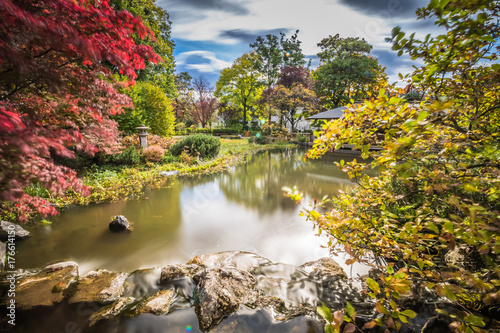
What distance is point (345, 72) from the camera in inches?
766

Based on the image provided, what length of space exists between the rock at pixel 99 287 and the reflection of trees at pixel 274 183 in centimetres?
336

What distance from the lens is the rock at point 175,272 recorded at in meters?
2.69

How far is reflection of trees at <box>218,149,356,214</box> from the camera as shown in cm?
595

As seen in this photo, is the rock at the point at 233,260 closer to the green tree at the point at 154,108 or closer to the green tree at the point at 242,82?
the green tree at the point at 154,108

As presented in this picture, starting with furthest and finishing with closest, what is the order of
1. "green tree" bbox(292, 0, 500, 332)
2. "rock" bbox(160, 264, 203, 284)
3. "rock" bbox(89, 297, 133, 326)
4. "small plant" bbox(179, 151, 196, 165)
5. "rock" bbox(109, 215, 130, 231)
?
"small plant" bbox(179, 151, 196, 165), "rock" bbox(109, 215, 130, 231), "rock" bbox(160, 264, 203, 284), "rock" bbox(89, 297, 133, 326), "green tree" bbox(292, 0, 500, 332)

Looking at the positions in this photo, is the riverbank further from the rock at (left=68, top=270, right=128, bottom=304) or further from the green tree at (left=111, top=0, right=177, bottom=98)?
the green tree at (left=111, top=0, right=177, bottom=98)

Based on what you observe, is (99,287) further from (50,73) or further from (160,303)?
(50,73)

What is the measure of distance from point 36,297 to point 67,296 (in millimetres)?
316

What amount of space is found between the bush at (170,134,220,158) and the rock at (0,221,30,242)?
295 inches

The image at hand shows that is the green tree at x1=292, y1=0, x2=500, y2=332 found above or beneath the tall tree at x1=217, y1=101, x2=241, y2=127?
beneath

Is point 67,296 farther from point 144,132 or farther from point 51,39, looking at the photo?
point 144,132

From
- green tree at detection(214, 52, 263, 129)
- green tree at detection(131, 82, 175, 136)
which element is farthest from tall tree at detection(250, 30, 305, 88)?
green tree at detection(131, 82, 175, 136)

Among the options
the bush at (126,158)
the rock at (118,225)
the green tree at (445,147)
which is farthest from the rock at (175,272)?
the bush at (126,158)

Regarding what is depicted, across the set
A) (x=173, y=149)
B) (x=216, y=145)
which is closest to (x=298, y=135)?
(x=216, y=145)
